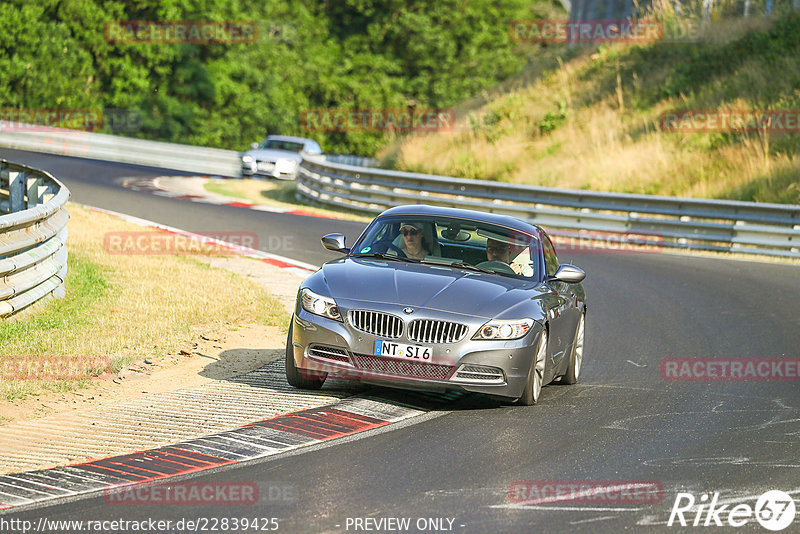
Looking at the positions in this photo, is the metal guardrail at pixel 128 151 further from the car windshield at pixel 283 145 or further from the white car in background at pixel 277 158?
the white car in background at pixel 277 158

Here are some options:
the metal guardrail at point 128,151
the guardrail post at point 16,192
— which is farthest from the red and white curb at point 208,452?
the metal guardrail at point 128,151

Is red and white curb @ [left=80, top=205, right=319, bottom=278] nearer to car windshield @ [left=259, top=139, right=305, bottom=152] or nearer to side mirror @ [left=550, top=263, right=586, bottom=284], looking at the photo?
side mirror @ [left=550, top=263, right=586, bottom=284]

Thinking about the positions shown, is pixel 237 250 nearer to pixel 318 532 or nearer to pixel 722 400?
pixel 722 400

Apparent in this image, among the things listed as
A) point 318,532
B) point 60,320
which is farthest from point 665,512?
point 60,320

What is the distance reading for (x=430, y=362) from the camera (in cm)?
830

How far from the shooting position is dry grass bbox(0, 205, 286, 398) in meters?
9.86

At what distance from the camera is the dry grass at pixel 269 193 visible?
1049 inches

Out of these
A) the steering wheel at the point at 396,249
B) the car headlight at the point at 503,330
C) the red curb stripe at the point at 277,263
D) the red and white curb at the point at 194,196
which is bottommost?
the red and white curb at the point at 194,196

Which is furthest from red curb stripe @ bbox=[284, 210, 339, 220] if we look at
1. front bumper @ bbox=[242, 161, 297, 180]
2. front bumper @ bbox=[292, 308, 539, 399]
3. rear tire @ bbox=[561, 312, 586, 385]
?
front bumper @ bbox=[292, 308, 539, 399]

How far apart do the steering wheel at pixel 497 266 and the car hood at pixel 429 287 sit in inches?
7.2

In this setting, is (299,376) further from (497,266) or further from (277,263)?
(277,263)

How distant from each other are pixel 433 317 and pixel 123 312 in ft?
16.2

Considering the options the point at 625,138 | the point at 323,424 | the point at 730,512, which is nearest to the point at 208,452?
the point at 323,424

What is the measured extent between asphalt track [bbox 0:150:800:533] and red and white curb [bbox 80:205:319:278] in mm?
4711
